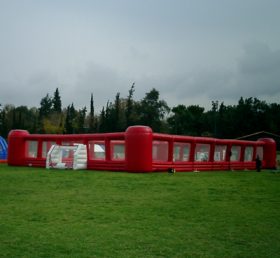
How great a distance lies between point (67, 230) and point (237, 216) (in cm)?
308

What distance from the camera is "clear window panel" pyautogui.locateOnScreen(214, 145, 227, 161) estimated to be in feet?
78.0

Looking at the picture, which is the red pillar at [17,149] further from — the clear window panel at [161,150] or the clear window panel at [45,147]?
the clear window panel at [161,150]

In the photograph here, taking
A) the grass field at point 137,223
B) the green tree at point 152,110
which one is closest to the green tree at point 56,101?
the green tree at point 152,110

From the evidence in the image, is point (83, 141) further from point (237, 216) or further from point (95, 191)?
point (237, 216)

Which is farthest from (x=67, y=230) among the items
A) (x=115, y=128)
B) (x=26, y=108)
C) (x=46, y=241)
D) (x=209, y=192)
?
(x=26, y=108)

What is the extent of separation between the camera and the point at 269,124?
58.7m

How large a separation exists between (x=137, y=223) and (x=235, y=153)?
66.5 feet

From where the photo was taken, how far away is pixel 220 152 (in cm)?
2419

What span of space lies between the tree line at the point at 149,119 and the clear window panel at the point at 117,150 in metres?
35.7

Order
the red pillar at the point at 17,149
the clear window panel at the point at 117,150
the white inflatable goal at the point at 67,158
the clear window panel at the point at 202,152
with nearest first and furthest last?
the white inflatable goal at the point at 67,158
the clear window panel at the point at 117,150
the clear window panel at the point at 202,152
the red pillar at the point at 17,149

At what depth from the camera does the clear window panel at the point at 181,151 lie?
817 inches

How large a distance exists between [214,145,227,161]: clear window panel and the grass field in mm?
13037

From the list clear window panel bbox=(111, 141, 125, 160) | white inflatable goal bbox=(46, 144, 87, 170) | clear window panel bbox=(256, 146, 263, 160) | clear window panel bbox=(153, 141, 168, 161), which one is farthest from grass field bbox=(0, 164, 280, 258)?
clear window panel bbox=(256, 146, 263, 160)

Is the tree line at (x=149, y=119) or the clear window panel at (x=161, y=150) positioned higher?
the tree line at (x=149, y=119)
